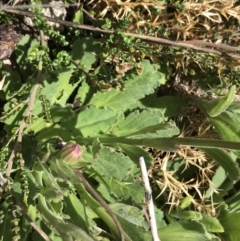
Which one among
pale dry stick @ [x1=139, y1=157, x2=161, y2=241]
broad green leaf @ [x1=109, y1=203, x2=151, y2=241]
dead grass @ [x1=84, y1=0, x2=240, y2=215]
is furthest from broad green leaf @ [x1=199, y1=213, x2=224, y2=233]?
pale dry stick @ [x1=139, y1=157, x2=161, y2=241]

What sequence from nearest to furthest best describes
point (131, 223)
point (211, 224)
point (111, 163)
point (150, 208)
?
1. point (150, 208)
2. point (131, 223)
3. point (111, 163)
4. point (211, 224)

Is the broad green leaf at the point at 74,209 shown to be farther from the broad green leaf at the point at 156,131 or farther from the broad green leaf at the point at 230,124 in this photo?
the broad green leaf at the point at 230,124

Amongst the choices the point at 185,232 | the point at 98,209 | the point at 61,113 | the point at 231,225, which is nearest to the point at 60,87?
the point at 61,113

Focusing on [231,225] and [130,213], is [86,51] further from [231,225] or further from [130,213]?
[231,225]

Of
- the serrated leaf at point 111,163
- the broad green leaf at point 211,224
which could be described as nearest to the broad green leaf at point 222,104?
the serrated leaf at point 111,163

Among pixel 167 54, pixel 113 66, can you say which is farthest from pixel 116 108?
pixel 167 54

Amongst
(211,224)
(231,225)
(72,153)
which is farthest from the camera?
(231,225)

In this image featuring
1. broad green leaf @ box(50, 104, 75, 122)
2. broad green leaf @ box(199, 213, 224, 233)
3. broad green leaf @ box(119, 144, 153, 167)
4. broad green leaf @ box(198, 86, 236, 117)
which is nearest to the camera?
broad green leaf @ box(198, 86, 236, 117)

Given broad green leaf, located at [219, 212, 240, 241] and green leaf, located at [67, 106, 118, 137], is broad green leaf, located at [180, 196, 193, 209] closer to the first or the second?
broad green leaf, located at [219, 212, 240, 241]
